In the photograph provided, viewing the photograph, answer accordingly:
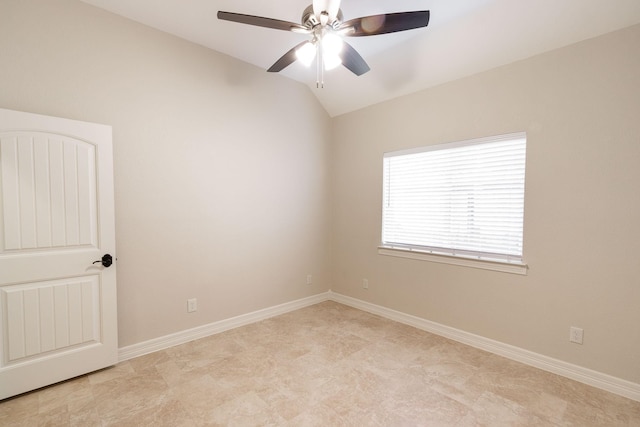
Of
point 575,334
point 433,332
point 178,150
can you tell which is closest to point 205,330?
point 178,150

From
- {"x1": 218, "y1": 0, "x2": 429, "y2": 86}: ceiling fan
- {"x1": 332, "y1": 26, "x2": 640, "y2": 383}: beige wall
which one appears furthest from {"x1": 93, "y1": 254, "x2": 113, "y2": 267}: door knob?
{"x1": 332, "y1": 26, "x2": 640, "y2": 383}: beige wall

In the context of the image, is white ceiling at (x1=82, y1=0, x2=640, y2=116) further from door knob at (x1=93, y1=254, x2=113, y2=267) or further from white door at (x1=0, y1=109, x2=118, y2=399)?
door knob at (x1=93, y1=254, x2=113, y2=267)

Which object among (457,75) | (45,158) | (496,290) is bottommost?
(496,290)

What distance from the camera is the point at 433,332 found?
3148mm

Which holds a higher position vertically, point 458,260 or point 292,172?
point 292,172

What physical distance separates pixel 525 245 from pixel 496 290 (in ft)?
1.66

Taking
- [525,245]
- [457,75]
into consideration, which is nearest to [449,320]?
[525,245]

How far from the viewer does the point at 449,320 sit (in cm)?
305

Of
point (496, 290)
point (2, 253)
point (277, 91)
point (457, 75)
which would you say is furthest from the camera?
point (277, 91)

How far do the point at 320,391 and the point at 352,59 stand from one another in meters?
2.54

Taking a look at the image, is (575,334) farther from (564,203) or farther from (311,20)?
(311,20)

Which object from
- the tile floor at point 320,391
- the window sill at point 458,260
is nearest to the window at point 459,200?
the window sill at point 458,260

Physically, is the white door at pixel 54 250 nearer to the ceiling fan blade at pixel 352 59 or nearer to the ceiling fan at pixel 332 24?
the ceiling fan at pixel 332 24

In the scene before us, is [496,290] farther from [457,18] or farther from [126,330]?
[126,330]
